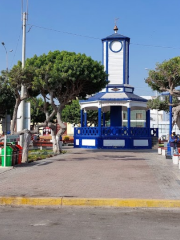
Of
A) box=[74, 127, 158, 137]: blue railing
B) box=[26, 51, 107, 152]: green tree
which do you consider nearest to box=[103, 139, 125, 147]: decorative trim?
box=[74, 127, 158, 137]: blue railing

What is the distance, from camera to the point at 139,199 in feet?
28.6

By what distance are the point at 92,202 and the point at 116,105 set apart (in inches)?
905

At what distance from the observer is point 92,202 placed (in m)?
8.66

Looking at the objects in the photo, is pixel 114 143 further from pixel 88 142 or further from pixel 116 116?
pixel 116 116

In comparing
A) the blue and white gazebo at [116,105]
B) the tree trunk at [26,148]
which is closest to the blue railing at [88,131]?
the blue and white gazebo at [116,105]

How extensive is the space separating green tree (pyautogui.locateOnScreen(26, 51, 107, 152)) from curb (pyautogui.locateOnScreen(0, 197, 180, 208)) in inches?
470

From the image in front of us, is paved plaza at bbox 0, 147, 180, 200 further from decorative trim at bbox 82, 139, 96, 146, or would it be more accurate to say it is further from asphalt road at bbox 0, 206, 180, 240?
decorative trim at bbox 82, 139, 96, 146

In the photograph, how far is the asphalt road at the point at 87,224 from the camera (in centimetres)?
604

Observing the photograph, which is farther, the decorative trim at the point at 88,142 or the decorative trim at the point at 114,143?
the decorative trim at the point at 88,142

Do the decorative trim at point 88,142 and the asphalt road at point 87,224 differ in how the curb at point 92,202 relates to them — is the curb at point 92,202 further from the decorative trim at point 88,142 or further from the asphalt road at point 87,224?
the decorative trim at point 88,142

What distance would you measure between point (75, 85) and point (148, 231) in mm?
17810

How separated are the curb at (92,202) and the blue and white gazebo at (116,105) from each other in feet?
71.6

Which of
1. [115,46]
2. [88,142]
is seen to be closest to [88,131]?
[88,142]

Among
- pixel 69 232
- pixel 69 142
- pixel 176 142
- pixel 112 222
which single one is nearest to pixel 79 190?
pixel 112 222
